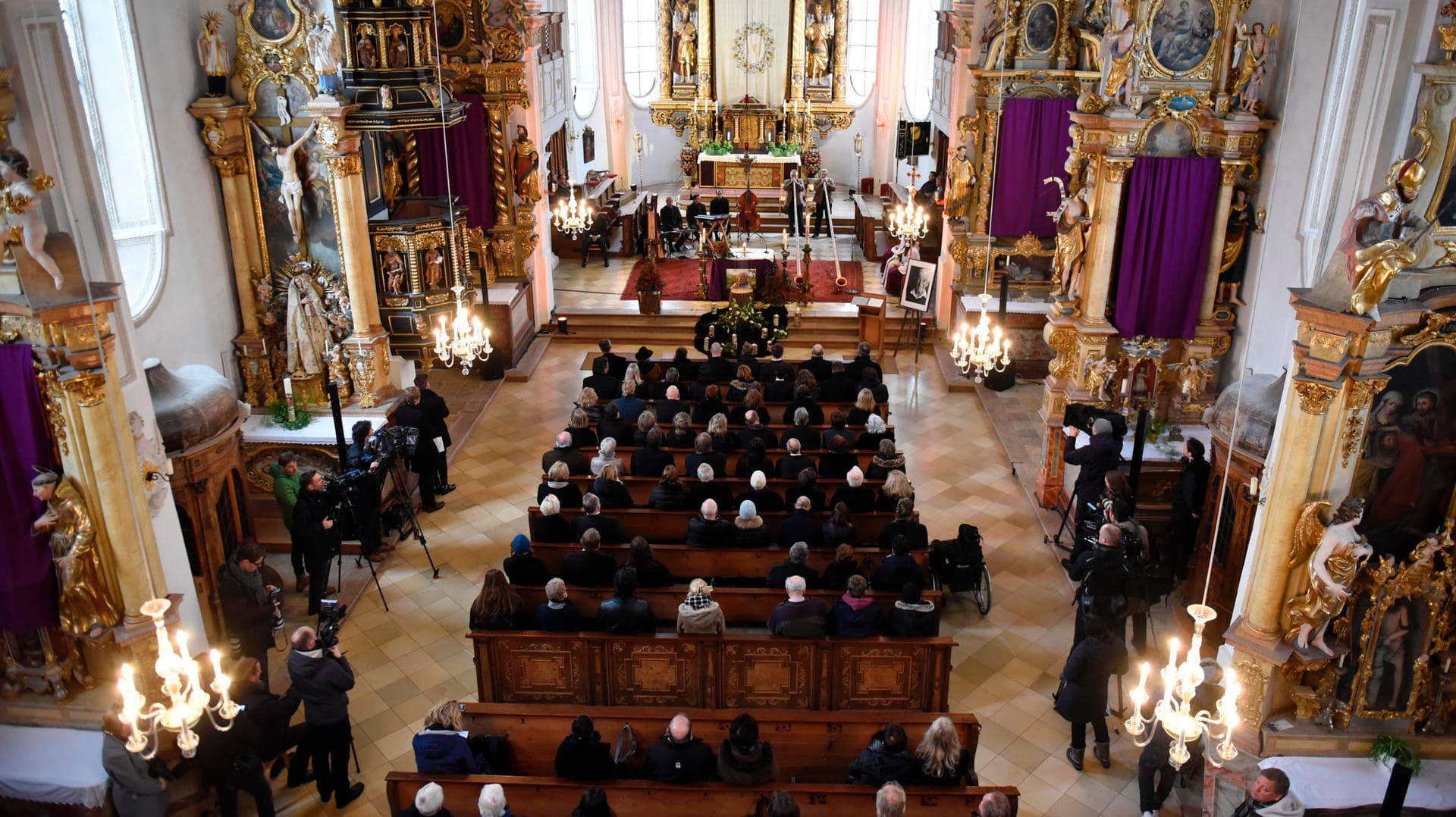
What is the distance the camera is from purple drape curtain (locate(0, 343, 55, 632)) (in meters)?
6.84

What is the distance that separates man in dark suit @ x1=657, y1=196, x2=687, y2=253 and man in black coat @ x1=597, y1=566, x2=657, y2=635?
1412cm

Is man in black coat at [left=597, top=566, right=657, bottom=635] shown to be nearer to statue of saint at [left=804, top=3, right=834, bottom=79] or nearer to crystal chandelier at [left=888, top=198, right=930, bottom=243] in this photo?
crystal chandelier at [left=888, top=198, right=930, bottom=243]

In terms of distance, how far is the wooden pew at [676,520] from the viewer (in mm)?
10273

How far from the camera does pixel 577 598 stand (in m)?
9.27

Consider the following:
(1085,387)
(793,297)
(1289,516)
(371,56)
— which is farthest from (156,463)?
(793,297)

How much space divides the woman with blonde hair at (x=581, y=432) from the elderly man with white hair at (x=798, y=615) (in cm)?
377

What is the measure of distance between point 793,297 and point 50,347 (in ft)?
42.4

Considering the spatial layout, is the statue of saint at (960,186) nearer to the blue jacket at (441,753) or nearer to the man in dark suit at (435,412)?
the man in dark suit at (435,412)

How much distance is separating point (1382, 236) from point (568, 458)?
7.55 m

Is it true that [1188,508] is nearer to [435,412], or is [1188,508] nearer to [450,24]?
[435,412]

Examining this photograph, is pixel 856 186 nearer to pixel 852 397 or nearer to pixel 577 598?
pixel 852 397

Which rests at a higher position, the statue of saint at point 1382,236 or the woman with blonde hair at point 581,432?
the statue of saint at point 1382,236

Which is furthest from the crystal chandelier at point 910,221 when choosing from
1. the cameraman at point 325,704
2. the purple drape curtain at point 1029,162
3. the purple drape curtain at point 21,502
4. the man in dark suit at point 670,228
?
the purple drape curtain at point 21,502

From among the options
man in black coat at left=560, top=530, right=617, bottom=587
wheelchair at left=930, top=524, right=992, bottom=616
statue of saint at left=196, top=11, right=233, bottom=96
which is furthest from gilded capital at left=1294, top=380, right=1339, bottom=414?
statue of saint at left=196, top=11, right=233, bottom=96
